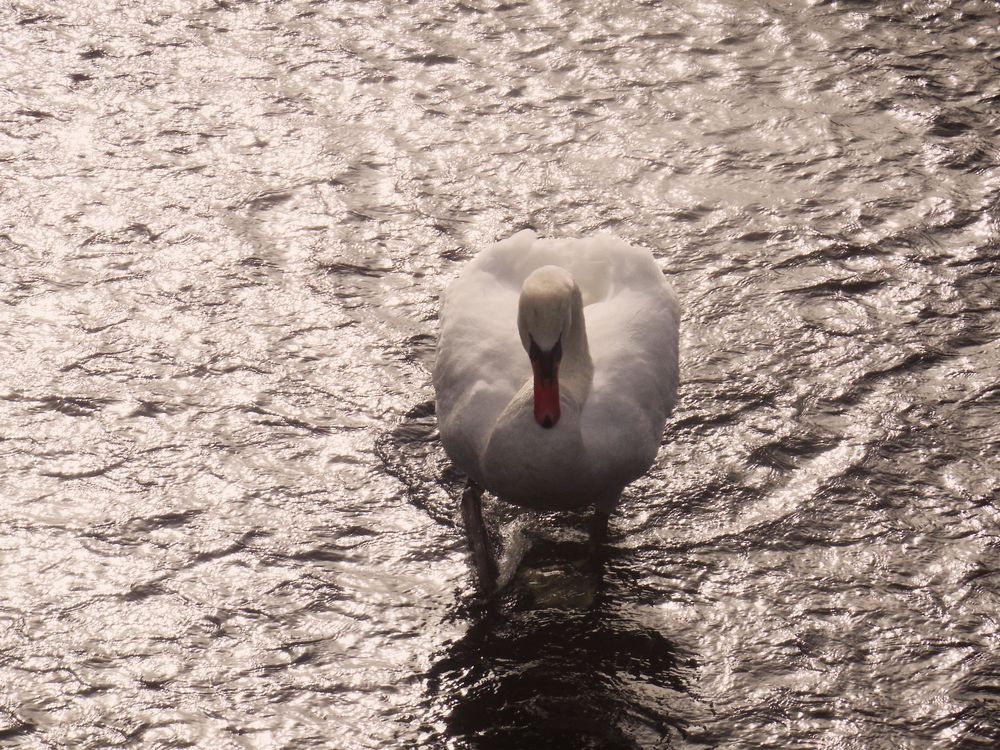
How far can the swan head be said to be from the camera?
14.6ft

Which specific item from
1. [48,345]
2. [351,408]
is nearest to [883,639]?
[351,408]

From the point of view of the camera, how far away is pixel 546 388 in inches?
175

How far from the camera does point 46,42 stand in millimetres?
8719

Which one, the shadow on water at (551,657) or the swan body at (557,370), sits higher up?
the swan body at (557,370)

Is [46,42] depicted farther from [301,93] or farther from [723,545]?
[723,545]

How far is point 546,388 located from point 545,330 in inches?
8.0

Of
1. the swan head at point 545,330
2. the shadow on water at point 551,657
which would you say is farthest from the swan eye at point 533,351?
the shadow on water at point 551,657

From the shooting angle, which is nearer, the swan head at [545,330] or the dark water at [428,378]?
the swan head at [545,330]

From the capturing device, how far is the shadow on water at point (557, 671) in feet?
14.5

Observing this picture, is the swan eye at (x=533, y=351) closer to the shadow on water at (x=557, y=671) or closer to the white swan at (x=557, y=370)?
the white swan at (x=557, y=370)

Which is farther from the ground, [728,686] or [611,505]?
[611,505]

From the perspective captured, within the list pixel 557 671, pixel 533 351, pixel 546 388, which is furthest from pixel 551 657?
pixel 533 351

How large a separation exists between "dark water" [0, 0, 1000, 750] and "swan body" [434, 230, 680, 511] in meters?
0.54

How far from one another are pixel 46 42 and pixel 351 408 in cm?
427
